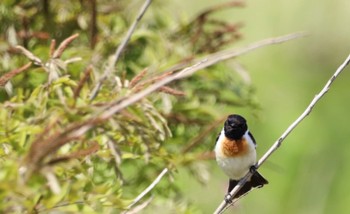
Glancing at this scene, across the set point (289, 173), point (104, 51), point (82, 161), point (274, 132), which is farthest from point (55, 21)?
point (274, 132)

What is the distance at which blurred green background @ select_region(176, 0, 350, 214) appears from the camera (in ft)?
19.8

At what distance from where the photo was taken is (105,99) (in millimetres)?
2207

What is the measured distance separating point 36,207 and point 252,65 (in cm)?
649

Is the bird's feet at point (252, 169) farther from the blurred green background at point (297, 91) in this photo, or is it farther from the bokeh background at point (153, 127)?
the blurred green background at point (297, 91)

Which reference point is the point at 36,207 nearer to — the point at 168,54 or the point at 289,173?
the point at 168,54

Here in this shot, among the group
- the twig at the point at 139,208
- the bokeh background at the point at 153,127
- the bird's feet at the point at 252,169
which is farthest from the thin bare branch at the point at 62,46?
the bird's feet at the point at 252,169

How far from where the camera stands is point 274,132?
22.6 ft

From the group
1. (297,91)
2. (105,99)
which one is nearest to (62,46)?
(105,99)

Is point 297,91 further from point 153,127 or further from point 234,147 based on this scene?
point 153,127

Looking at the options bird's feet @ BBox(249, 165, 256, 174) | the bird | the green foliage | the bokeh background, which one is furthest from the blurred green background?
bird's feet @ BBox(249, 165, 256, 174)

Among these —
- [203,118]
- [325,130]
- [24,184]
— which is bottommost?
[325,130]

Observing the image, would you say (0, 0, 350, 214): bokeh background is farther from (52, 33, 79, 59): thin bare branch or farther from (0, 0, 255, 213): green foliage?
(52, 33, 79, 59): thin bare branch

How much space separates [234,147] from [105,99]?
34.4 inches

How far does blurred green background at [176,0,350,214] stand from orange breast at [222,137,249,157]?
236 cm
